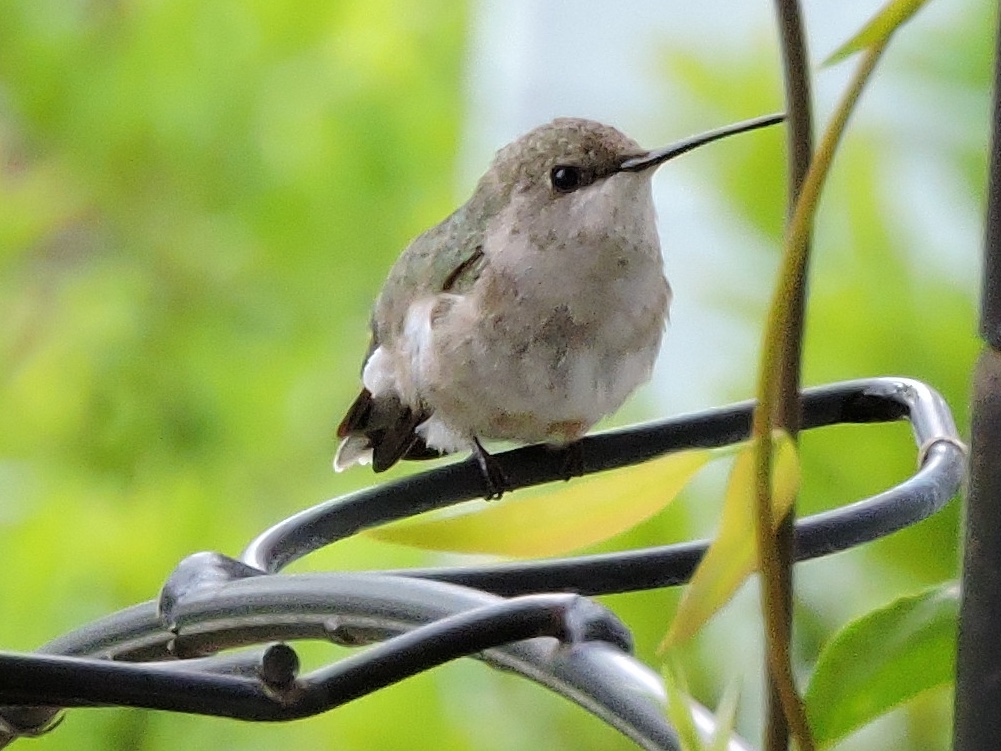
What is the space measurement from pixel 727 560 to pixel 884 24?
0.14m

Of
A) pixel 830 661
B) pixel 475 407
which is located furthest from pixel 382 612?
pixel 475 407

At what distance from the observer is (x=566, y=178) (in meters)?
1.24

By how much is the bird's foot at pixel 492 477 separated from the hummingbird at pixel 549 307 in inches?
3.3

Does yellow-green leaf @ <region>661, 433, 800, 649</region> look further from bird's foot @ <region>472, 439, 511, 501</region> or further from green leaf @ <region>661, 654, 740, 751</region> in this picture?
bird's foot @ <region>472, 439, 511, 501</region>

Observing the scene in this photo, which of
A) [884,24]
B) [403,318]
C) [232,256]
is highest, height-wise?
[232,256]

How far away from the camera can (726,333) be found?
163cm

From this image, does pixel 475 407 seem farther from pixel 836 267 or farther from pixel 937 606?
pixel 937 606

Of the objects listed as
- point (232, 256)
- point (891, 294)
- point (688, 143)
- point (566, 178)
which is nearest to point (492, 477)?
point (688, 143)

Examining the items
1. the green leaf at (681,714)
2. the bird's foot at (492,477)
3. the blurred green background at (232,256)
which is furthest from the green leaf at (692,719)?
the blurred green background at (232,256)

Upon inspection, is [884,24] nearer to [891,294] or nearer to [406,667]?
[406,667]

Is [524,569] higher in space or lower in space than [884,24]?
lower

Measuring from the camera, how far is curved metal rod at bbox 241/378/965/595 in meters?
0.57

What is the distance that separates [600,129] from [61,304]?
885mm

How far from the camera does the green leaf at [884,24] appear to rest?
33 centimetres
